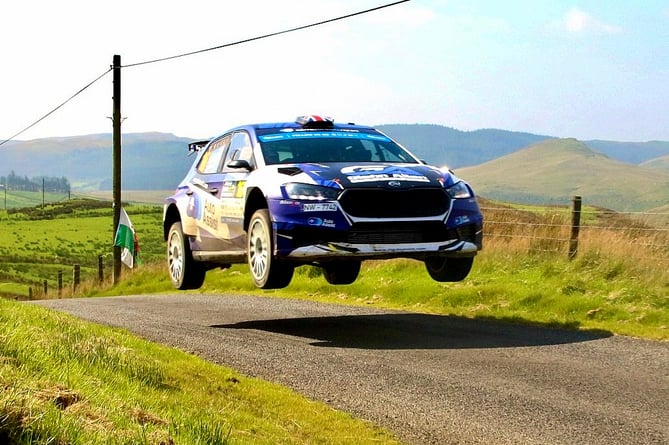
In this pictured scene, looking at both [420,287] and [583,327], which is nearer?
[583,327]

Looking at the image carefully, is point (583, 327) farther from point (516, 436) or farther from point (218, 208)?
point (516, 436)

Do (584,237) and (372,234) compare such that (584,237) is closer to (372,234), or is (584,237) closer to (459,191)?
(459,191)

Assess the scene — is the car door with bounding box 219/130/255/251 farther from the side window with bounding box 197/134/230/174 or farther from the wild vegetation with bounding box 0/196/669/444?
the wild vegetation with bounding box 0/196/669/444

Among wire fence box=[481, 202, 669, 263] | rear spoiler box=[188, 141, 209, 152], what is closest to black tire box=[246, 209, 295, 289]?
rear spoiler box=[188, 141, 209, 152]

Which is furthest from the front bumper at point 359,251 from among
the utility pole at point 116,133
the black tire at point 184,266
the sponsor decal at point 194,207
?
the utility pole at point 116,133

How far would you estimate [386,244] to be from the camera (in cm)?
1000

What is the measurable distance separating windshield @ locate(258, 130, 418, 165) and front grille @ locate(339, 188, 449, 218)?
1.02m

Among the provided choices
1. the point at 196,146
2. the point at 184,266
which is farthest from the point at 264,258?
the point at 196,146

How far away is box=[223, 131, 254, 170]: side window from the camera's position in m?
11.5

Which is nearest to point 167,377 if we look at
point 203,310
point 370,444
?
point 370,444

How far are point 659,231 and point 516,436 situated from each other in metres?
13.5

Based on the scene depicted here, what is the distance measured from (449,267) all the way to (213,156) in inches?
147

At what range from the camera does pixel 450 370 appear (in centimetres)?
978

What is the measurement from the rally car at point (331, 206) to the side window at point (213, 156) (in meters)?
0.31
